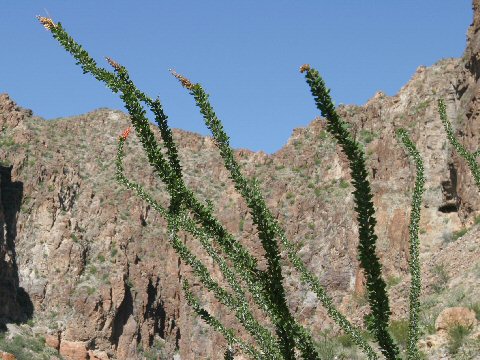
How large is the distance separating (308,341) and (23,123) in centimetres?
5819

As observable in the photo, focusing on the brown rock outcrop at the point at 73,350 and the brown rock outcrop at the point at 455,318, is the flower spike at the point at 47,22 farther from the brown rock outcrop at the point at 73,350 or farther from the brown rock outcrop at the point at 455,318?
the brown rock outcrop at the point at 73,350

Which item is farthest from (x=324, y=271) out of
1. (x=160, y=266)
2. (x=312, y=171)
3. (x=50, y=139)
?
(x=50, y=139)

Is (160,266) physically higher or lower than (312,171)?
lower

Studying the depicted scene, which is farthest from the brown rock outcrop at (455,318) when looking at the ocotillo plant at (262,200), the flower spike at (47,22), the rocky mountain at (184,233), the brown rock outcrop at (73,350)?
the brown rock outcrop at (73,350)

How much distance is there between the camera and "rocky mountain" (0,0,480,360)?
38375 millimetres

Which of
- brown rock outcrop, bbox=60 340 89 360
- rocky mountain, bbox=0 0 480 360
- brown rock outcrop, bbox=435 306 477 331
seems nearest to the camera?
brown rock outcrop, bbox=435 306 477 331

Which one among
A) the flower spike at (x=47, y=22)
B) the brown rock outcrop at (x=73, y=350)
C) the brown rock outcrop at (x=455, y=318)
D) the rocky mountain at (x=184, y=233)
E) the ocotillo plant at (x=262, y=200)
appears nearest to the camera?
the ocotillo plant at (x=262, y=200)

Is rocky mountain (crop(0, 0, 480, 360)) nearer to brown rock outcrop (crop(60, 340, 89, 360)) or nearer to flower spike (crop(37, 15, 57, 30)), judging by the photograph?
brown rock outcrop (crop(60, 340, 89, 360))

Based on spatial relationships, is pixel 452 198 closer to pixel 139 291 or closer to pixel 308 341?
pixel 139 291

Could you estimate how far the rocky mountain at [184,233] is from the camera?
38.4 meters

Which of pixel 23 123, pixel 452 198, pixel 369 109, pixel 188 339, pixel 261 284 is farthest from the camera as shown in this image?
pixel 23 123

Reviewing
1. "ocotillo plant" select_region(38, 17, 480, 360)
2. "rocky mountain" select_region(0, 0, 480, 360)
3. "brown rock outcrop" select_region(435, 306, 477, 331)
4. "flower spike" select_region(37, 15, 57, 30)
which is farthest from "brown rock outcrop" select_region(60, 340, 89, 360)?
"flower spike" select_region(37, 15, 57, 30)

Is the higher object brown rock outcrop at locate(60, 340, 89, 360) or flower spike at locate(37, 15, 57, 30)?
flower spike at locate(37, 15, 57, 30)

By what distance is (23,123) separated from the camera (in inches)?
2393
